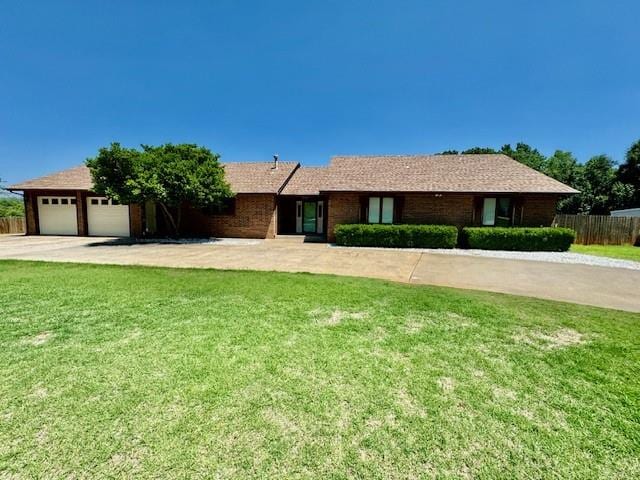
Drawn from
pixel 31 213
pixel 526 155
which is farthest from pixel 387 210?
pixel 526 155

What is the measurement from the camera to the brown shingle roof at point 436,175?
1506 centimetres

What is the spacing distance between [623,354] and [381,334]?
9.28 ft

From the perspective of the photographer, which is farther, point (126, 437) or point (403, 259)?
point (403, 259)

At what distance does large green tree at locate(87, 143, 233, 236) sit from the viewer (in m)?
14.0

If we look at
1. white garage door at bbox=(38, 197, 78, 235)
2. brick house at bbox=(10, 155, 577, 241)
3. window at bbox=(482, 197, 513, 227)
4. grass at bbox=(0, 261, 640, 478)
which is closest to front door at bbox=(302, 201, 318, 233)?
brick house at bbox=(10, 155, 577, 241)

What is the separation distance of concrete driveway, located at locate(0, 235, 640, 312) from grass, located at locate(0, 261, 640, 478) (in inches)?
74.2

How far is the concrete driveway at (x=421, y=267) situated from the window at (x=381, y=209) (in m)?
3.08

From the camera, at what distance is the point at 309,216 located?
Answer: 20453mm

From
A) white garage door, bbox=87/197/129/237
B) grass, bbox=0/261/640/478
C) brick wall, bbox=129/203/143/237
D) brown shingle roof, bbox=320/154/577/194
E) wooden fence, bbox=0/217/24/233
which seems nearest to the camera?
grass, bbox=0/261/640/478

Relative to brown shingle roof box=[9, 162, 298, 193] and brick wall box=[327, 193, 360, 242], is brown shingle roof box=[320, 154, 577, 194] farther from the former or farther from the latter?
brown shingle roof box=[9, 162, 298, 193]

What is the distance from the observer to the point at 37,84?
17.6 metres

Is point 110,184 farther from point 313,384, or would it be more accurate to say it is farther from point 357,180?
point 313,384

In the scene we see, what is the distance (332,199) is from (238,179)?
6825 mm

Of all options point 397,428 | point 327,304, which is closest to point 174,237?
point 327,304
